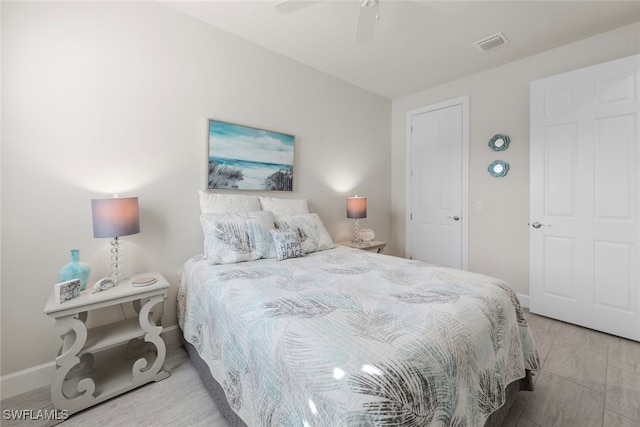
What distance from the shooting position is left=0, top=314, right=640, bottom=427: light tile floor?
4.72ft

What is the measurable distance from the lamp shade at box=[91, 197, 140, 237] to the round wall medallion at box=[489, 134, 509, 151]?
359cm

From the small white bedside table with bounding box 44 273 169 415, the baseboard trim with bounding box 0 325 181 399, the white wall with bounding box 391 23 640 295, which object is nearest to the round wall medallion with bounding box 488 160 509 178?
the white wall with bounding box 391 23 640 295

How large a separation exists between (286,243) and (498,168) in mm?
2600

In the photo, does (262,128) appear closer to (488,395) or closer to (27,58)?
(27,58)

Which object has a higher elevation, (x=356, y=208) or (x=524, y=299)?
(x=356, y=208)

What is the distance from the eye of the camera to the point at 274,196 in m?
2.82

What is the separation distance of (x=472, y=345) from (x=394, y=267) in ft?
2.71

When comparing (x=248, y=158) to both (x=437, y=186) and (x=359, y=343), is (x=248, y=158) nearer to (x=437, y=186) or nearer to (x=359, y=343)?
(x=359, y=343)

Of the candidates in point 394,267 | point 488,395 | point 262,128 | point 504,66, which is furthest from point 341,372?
point 504,66

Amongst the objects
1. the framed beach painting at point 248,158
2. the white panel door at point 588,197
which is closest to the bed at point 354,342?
the framed beach painting at point 248,158

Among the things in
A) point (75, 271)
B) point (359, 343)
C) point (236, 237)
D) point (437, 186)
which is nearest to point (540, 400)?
point (359, 343)

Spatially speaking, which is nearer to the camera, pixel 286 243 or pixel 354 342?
pixel 354 342

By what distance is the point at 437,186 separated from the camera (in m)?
3.64

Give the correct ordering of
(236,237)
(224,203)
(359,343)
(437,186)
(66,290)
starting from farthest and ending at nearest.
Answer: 1. (437,186)
2. (224,203)
3. (236,237)
4. (66,290)
5. (359,343)
